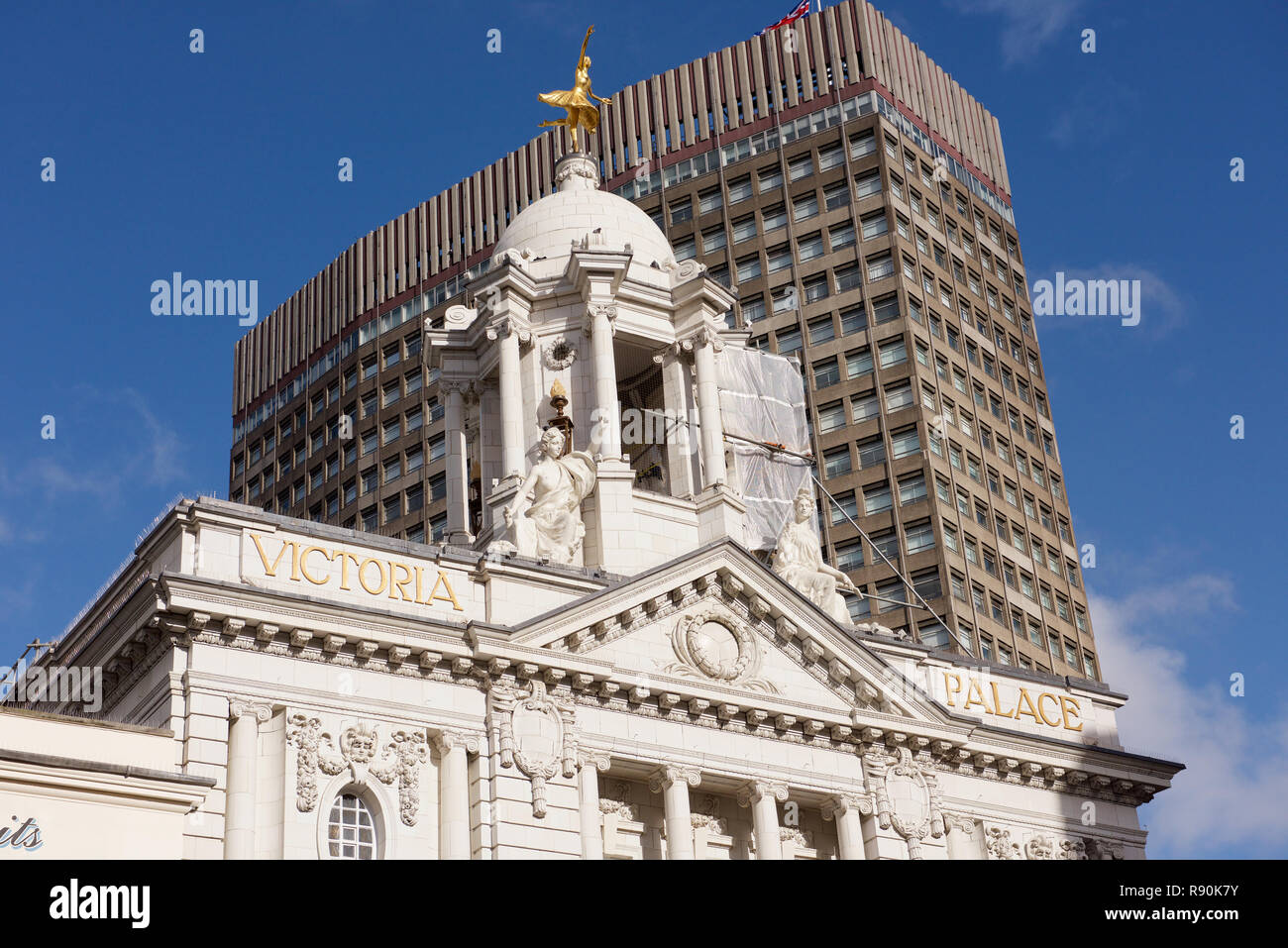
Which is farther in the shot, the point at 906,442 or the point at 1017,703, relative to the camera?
the point at 906,442

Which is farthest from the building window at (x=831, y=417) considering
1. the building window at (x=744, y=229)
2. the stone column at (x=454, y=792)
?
the stone column at (x=454, y=792)

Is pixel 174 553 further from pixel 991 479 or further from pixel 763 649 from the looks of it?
pixel 991 479

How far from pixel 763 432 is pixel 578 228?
9.06m

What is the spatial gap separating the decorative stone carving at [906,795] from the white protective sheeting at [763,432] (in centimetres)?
1016

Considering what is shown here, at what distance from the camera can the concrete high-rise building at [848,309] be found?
118 metres

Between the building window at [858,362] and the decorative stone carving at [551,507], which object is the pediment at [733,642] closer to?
the decorative stone carving at [551,507]

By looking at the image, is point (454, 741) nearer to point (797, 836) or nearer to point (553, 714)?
point (553, 714)

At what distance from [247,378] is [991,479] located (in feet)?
221

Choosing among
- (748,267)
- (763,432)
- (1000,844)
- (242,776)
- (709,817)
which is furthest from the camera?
(748,267)

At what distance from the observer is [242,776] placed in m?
43.0

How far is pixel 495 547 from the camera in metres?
53.0

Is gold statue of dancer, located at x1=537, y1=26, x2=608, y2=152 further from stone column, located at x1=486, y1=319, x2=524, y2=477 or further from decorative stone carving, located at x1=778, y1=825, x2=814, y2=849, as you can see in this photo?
decorative stone carving, located at x1=778, y1=825, x2=814, y2=849

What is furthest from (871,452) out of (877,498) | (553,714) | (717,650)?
(553,714)

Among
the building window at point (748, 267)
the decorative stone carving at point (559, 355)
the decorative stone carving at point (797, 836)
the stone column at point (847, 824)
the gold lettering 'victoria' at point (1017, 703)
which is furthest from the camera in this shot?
the building window at point (748, 267)
